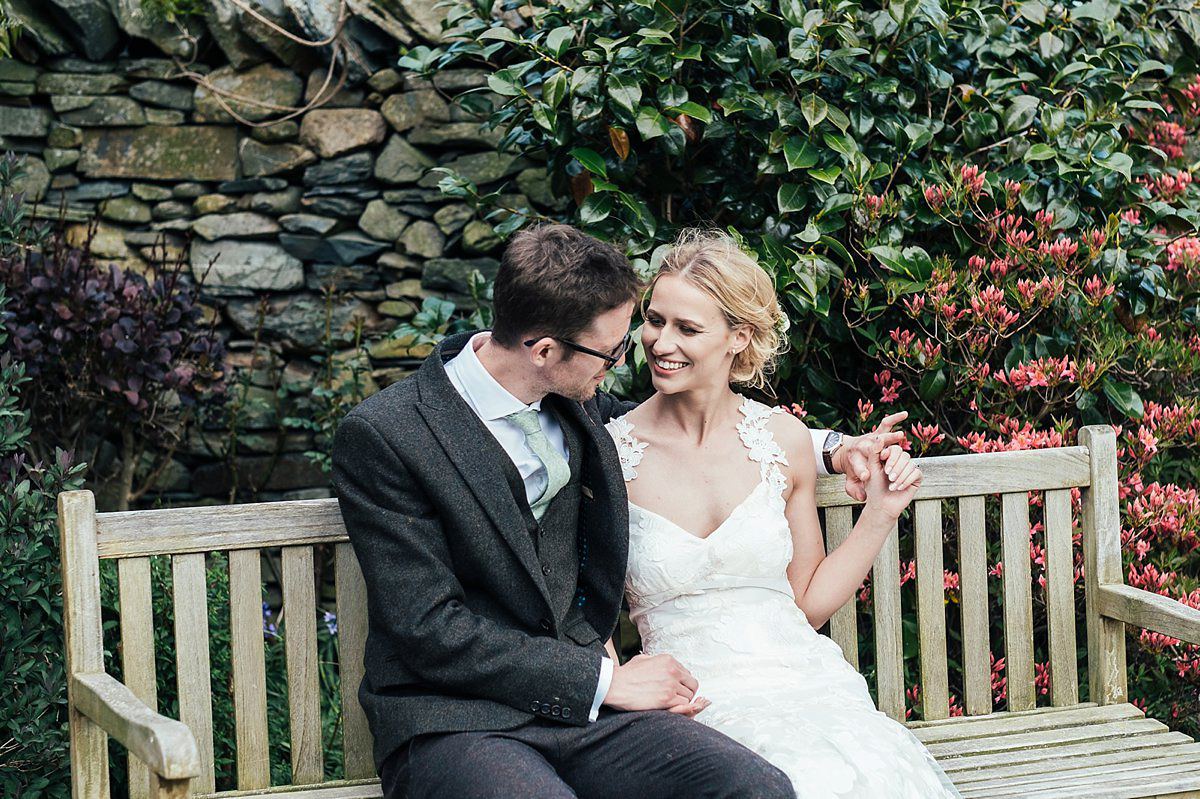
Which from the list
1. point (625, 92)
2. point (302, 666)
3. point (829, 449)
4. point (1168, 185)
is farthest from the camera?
point (1168, 185)

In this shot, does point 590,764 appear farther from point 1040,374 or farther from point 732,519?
point 1040,374

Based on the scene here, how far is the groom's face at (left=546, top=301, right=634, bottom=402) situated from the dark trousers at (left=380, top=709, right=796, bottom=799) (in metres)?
0.66

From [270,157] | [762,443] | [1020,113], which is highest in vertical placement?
[270,157]

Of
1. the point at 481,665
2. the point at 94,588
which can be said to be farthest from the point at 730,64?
the point at 94,588

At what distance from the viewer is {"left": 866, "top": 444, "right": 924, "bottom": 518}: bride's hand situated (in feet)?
9.76

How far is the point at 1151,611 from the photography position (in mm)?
3162

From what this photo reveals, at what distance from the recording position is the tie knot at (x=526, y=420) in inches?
106

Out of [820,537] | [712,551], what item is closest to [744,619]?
[712,551]

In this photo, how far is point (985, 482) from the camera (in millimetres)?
3299

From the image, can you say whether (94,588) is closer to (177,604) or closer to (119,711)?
(177,604)

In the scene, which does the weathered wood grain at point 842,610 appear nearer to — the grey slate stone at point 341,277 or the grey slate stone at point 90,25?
the grey slate stone at point 341,277

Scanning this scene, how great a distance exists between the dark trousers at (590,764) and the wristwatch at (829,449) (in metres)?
0.80

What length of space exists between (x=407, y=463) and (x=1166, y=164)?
2876 mm

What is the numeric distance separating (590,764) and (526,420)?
2.26ft
